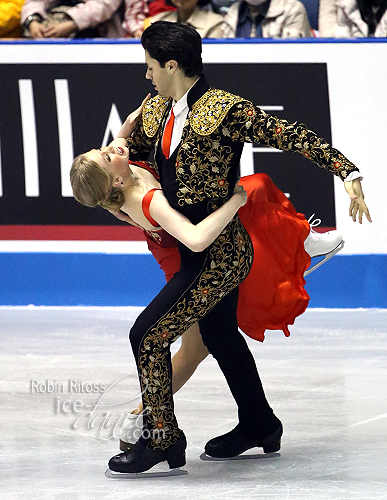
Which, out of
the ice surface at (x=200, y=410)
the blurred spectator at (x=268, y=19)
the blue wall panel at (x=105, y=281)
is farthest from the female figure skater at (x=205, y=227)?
the blurred spectator at (x=268, y=19)

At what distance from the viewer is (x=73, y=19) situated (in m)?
6.16

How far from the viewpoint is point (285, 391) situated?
3938mm

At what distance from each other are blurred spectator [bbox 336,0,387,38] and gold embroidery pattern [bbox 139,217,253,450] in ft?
11.7

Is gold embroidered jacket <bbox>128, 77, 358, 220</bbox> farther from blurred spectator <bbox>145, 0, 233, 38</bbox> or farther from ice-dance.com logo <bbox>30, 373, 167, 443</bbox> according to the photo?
blurred spectator <bbox>145, 0, 233, 38</bbox>

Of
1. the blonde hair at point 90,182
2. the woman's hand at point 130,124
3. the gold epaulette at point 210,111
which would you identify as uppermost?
the gold epaulette at point 210,111

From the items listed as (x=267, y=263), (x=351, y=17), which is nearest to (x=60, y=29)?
(x=351, y=17)

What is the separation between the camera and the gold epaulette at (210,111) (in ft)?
8.92

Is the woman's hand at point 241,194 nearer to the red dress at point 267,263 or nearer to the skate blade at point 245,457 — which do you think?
the red dress at point 267,263

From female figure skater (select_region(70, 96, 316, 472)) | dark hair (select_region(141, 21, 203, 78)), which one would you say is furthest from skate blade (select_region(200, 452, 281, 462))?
dark hair (select_region(141, 21, 203, 78))

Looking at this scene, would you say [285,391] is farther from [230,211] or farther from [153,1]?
[153,1]

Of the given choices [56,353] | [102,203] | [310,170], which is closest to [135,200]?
[102,203]

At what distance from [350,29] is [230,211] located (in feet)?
12.1

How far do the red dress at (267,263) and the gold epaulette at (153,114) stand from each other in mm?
372

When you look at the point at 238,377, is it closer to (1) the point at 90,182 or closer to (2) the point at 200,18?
(1) the point at 90,182
